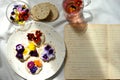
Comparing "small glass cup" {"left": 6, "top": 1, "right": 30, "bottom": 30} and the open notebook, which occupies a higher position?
"small glass cup" {"left": 6, "top": 1, "right": 30, "bottom": 30}

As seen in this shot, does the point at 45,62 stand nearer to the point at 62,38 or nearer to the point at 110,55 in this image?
the point at 62,38

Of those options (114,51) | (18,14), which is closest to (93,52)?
(114,51)

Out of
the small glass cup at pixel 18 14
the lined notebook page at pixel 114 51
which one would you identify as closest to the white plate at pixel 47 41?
the small glass cup at pixel 18 14

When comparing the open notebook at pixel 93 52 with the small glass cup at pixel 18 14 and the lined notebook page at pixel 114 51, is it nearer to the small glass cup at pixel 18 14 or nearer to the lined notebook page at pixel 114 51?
the lined notebook page at pixel 114 51

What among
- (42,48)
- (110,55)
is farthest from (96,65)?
(42,48)

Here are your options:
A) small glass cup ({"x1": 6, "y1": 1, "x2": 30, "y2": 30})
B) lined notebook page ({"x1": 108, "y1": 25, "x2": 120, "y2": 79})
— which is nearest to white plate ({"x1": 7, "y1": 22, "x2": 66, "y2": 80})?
small glass cup ({"x1": 6, "y1": 1, "x2": 30, "y2": 30})

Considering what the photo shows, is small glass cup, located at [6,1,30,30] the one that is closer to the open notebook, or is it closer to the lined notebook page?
the open notebook
